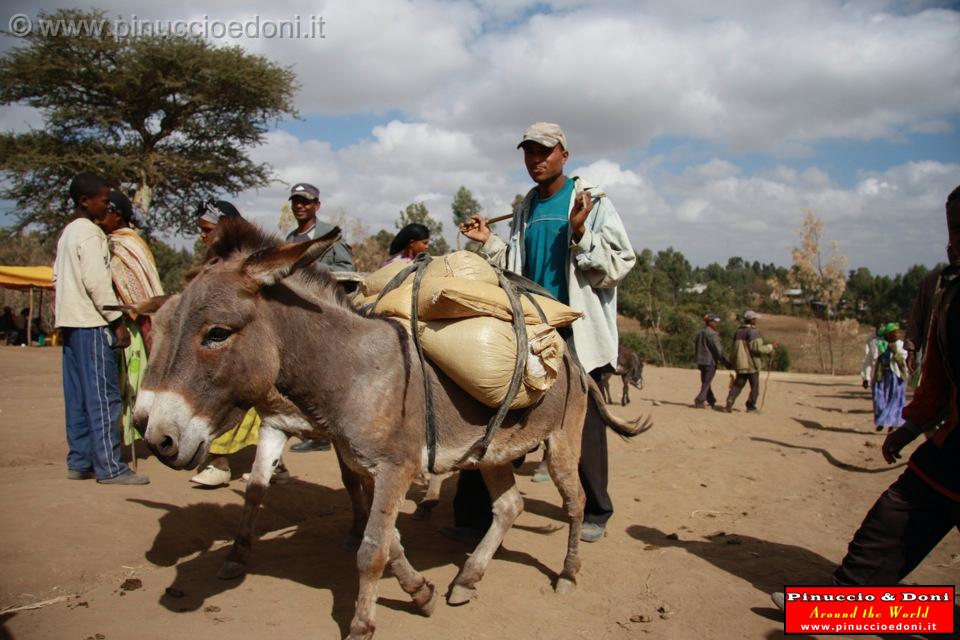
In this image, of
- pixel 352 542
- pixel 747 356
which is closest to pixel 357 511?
pixel 352 542

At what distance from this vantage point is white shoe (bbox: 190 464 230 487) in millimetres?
5211

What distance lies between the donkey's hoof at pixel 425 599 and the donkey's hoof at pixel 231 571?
3.61ft

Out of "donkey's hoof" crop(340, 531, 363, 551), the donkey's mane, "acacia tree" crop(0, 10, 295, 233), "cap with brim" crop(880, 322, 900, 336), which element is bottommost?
"donkey's hoof" crop(340, 531, 363, 551)

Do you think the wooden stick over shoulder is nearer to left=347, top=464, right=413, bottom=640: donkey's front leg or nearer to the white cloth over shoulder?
the white cloth over shoulder

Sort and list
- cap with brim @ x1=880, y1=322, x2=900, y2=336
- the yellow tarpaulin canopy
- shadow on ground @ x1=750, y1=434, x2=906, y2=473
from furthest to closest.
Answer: the yellow tarpaulin canopy < cap with brim @ x1=880, y1=322, x2=900, y2=336 < shadow on ground @ x1=750, y1=434, x2=906, y2=473

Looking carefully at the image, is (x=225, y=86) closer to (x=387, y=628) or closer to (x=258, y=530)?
(x=258, y=530)

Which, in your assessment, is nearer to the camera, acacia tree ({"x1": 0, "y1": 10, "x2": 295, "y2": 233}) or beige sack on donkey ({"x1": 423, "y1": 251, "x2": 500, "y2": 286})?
beige sack on donkey ({"x1": 423, "y1": 251, "x2": 500, "y2": 286})

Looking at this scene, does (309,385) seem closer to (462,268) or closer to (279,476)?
(462,268)

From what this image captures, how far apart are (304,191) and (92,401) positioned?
101 inches

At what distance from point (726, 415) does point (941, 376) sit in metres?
10.1

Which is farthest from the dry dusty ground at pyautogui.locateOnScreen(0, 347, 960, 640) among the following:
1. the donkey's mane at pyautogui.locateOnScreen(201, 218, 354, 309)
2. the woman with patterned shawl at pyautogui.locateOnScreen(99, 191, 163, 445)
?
the donkey's mane at pyautogui.locateOnScreen(201, 218, 354, 309)

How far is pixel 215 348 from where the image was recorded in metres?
2.66

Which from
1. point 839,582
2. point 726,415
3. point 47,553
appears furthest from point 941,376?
point 726,415

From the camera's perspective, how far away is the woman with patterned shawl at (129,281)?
5.25 m
